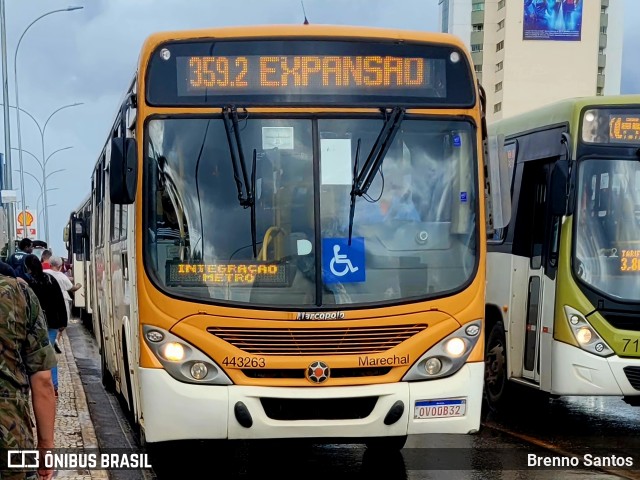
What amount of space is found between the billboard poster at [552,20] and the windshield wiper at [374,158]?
88972 mm

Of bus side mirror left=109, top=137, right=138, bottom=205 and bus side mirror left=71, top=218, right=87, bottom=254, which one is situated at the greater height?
bus side mirror left=109, top=137, right=138, bottom=205

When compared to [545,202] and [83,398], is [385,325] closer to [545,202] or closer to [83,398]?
[545,202]

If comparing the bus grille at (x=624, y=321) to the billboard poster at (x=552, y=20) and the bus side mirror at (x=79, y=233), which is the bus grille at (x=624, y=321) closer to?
the bus side mirror at (x=79, y=233)

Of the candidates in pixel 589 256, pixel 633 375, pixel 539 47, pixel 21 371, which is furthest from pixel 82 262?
pixel 539 47

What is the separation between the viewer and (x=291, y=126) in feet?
24.1

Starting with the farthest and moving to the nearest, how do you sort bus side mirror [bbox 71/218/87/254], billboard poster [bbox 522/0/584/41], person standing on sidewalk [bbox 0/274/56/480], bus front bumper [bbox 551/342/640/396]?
billboard poster [bbox 522/0/584/41], bus side mirror [bbox 71/218/87/254], bus front bumper [bbox 551/342/640/396], person standing on sidewalk [bbox 0/274/56/480]

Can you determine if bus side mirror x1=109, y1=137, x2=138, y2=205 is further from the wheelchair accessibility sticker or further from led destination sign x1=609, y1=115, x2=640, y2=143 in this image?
led destination sign x1=609, y1=115, x2=640, y2=143

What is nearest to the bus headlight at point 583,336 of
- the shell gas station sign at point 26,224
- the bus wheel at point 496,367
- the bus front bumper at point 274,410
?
the bus wheel at point 496,367

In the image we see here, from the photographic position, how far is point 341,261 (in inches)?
282

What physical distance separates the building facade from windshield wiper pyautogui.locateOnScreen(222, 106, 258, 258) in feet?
279

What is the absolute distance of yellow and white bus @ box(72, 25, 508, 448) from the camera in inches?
274

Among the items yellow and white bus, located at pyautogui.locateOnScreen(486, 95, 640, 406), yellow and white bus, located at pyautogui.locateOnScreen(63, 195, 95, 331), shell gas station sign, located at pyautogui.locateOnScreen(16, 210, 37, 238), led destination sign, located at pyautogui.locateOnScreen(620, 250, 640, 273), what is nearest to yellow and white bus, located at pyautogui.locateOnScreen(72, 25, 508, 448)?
yellow and white bus, located at pyautogui.locateOnScreen(486, 95, 640, 406)

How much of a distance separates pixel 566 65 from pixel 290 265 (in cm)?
9026

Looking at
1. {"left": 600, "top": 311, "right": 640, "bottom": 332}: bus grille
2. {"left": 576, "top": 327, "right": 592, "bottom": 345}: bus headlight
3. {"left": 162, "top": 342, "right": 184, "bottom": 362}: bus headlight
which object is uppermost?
{"left": 162, "top": 342, "right": 184, "bottom": 362}: bus headlight
